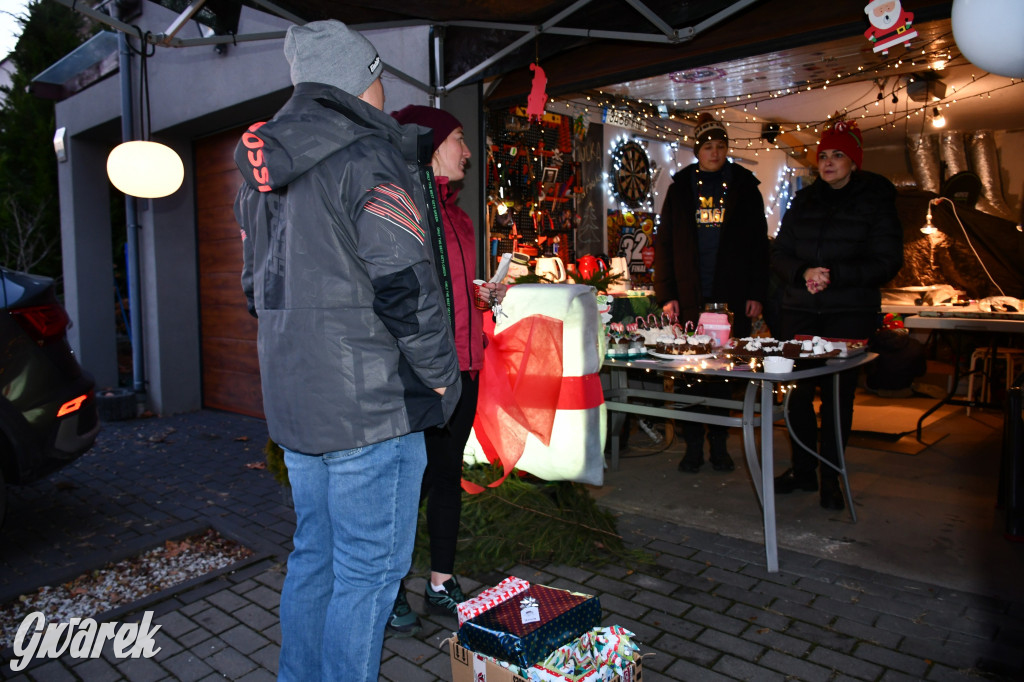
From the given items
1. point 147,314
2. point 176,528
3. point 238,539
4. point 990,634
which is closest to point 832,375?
point 990,634

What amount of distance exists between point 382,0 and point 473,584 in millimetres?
3058

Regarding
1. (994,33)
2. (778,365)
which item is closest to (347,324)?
(778,365)

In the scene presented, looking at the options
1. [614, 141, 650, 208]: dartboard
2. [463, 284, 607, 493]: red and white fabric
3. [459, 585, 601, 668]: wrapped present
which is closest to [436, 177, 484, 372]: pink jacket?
[463, 284, 607, 493]: red and white fabric

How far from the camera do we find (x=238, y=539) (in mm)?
3791

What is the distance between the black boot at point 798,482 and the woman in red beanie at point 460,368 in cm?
241

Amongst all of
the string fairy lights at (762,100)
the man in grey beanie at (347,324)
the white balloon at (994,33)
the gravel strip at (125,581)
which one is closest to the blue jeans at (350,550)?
the man in grey beanie at (347,324)

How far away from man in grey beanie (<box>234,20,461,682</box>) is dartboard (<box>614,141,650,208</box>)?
666 cm

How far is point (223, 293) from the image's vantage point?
24.5 ft

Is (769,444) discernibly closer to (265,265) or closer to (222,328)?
(265,265)

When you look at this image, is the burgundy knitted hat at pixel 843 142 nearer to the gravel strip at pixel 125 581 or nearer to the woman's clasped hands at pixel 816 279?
the woman's clasped hands at pixel 816 279

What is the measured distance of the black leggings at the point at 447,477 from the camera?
273 centimetres

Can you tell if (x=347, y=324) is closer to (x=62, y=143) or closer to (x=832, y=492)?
(x=832, y=492)

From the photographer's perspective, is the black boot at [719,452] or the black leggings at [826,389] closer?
the black leggings at [826,389]

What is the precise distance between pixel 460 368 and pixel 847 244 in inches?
103
